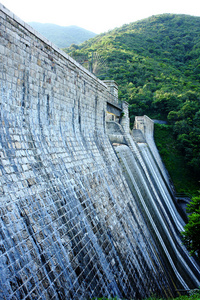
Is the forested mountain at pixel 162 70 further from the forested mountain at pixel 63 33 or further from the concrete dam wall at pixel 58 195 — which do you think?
the forested mountain at pixel 63 33

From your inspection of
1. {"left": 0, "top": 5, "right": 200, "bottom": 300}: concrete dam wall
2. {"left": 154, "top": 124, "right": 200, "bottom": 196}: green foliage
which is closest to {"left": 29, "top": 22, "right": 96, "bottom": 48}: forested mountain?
{"left": 154, "top": 124, "right": 200, "bottom": 196}: green foliage

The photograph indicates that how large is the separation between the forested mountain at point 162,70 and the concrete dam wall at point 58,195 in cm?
1071

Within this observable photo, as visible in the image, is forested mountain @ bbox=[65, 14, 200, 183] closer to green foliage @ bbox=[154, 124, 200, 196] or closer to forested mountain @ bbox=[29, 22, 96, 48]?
green foliage @ bbox=[154, 124, 200, 196]

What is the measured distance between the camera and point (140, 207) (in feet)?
34.6

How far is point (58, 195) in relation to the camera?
5125mm

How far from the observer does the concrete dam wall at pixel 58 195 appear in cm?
370

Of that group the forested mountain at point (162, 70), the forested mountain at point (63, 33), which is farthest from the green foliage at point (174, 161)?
the forested mountain at point (63, 33)

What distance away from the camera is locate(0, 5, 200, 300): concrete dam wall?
3703mm

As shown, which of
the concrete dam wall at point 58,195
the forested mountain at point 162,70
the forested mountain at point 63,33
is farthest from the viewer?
the forested mountain at point 63,33

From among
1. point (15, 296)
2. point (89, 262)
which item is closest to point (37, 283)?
point (15, 296)

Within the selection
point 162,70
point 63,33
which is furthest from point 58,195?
point 63,33

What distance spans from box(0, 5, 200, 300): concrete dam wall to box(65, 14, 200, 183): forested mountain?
35.1 feet

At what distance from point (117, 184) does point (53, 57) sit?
557cm

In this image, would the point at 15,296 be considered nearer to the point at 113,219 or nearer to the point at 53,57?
the point at 113,219
